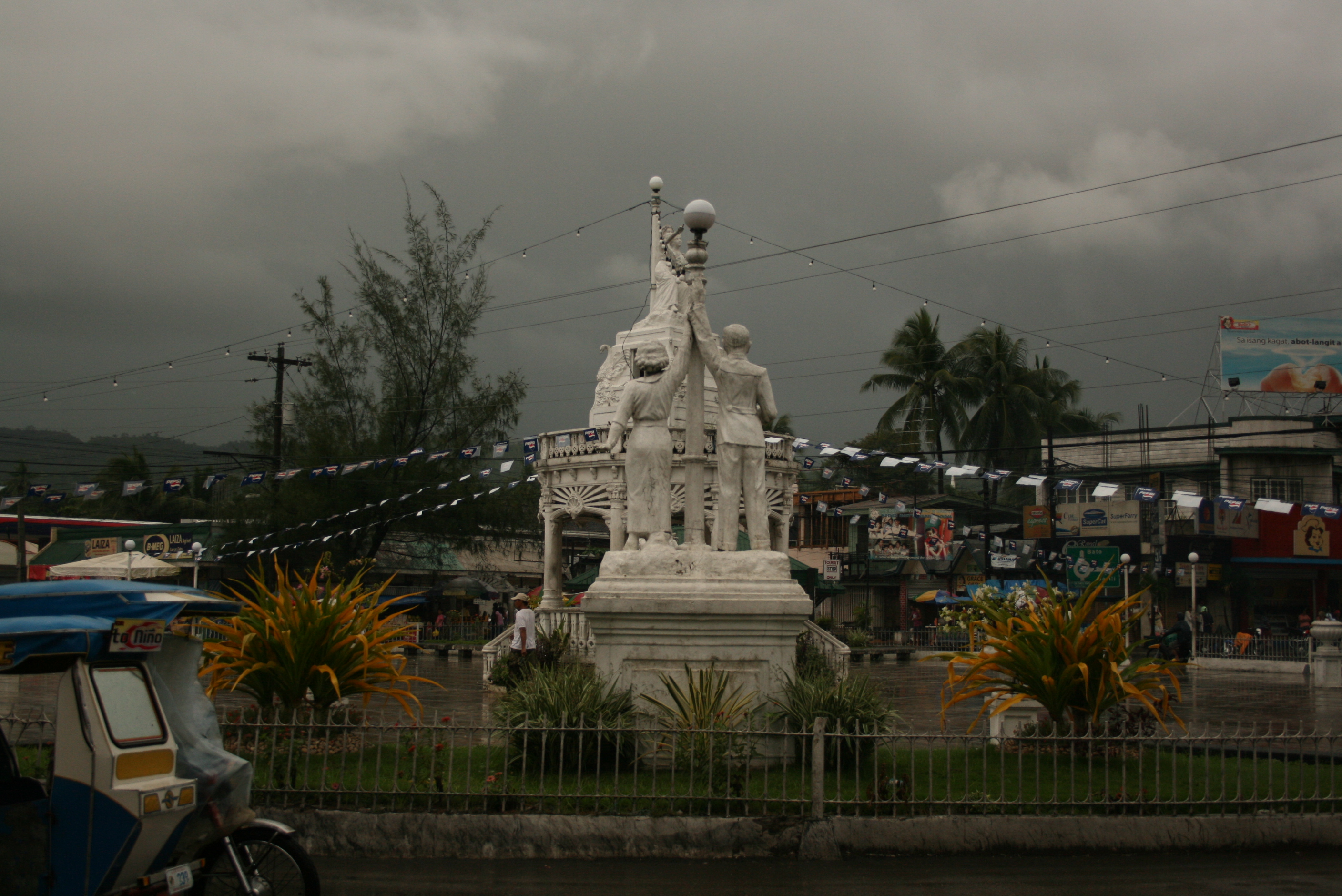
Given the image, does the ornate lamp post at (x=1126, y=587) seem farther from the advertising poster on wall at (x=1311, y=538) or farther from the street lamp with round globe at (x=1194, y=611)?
the advertising poster on wall at (x=1311, y=538)

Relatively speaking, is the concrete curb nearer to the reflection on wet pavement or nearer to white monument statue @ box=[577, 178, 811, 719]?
white monument statue @ box=[577, 178, 811, 719]

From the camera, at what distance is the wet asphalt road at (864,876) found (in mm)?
7137

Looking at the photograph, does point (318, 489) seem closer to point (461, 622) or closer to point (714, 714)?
point (461, 622)

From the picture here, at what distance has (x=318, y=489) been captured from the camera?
35375 mm

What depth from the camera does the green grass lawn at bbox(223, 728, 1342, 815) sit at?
320 inches

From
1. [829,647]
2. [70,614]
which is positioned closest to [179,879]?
[70,614]

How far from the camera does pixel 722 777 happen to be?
8438mm

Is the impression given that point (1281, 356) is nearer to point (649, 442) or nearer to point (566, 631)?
point (566, 631)

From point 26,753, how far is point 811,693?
6.72 metres

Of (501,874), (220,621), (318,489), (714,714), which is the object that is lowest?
(501,874)

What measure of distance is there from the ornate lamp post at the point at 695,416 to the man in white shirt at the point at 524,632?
20.3 feet

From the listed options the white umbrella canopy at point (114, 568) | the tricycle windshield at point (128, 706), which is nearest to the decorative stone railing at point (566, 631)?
the white umbrella canopy at point (114, 568)

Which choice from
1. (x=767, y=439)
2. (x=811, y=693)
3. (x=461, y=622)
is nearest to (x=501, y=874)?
(x=811, y=693)

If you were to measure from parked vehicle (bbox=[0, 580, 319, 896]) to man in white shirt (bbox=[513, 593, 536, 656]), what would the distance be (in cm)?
1015
